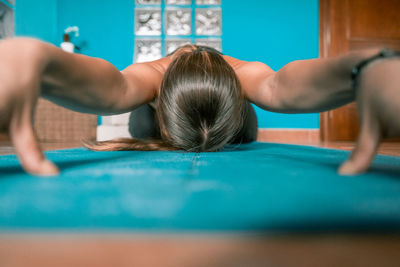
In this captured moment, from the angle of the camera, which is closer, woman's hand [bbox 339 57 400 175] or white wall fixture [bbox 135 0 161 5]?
woman's hand [bbox 339 57 400 175]

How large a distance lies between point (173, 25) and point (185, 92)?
2.29m

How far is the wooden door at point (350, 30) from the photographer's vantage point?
2.76 metres

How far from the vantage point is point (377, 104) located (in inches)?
13.7

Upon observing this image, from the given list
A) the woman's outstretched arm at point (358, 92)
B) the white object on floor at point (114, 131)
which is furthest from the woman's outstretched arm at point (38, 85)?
the white object on floor at point (114, 131)

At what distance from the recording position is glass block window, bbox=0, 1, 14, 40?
86.6 inches

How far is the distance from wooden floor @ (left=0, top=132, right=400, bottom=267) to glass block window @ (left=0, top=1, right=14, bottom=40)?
2628 mm

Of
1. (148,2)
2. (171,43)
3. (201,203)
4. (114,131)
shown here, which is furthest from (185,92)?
(148,2)

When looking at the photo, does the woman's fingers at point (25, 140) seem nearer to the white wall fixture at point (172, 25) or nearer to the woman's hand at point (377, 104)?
the woman's hand at point (377, 104)

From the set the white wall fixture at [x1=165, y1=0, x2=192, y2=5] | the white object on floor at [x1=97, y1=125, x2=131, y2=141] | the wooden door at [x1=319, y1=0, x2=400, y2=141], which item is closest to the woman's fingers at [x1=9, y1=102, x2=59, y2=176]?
the white object on floor at [x1=97, y1=125, x2=131, y2=141]

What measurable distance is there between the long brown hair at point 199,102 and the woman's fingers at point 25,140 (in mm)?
428

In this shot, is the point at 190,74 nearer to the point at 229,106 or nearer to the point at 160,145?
the point at 229,106

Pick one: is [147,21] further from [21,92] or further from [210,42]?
[21,92]

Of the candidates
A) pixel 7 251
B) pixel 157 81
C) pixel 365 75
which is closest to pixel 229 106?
pixel 157 81

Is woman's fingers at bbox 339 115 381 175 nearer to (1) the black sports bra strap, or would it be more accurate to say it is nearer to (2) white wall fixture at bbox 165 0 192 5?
(1) the black sports bra strap
